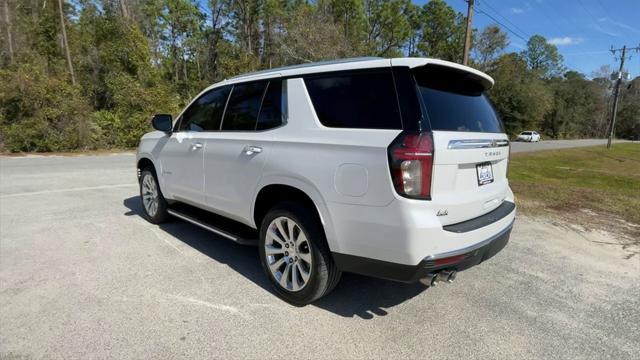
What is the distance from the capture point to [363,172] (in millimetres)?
2365

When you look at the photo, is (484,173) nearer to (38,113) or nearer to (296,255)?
(296,255)

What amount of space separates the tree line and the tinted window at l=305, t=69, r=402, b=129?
1708 centimetres

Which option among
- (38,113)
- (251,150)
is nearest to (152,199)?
(251,150)

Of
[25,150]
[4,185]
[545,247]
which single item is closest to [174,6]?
[25,150]

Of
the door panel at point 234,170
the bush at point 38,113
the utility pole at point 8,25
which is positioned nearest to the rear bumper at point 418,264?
the door panel at point 234,170

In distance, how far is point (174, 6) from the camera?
117 feet

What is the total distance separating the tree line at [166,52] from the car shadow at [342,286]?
15.3m

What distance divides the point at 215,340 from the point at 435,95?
7.70 ft

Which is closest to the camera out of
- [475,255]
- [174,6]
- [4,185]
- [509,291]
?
[475,255]

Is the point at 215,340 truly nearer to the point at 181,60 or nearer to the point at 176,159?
the point at 176,159

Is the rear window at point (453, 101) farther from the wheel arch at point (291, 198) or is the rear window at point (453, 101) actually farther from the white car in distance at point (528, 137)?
the white car in distance at point (528, 137)

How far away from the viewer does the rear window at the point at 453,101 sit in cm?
246

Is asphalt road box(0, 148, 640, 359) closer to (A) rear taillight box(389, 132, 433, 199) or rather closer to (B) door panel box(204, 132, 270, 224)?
(B) door panel box(204, 132, 270, 224)

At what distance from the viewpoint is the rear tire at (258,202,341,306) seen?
2.72 meters
